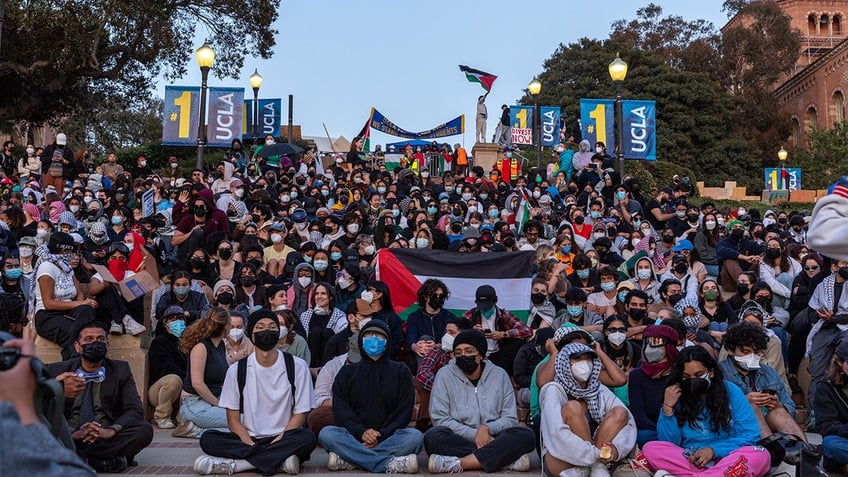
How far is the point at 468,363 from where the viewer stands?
8.82 metres

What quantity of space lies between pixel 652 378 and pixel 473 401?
170 centimetres

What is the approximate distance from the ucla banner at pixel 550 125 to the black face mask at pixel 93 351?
22355mm

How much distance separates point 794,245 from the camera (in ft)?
49.5

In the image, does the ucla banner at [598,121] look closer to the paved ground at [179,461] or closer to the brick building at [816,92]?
the paved ground at [179,461]

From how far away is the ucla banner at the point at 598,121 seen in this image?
79.8 ft

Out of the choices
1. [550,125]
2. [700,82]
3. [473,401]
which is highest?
[700,82]

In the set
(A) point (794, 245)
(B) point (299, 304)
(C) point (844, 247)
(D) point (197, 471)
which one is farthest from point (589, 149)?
(C) point (844, 247)

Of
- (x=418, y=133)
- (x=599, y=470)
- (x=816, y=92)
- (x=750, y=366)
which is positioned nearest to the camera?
(x=599, y=470)

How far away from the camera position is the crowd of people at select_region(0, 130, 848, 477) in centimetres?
799

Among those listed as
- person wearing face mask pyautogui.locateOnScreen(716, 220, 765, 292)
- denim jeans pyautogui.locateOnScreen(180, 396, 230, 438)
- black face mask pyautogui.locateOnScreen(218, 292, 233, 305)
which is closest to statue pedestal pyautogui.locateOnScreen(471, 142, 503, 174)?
person wearing face mask pyautogui.locateOnScreen(716, 220, 765, 292)

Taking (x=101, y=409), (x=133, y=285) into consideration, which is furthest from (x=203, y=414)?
(x=133, y=285)

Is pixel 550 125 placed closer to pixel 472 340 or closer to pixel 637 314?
pixel 637 314

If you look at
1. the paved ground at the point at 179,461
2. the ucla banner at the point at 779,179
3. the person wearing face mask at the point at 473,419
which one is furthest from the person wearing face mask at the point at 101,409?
the ucla banner at the point at 779,179

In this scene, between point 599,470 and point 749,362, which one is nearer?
point 599,470
